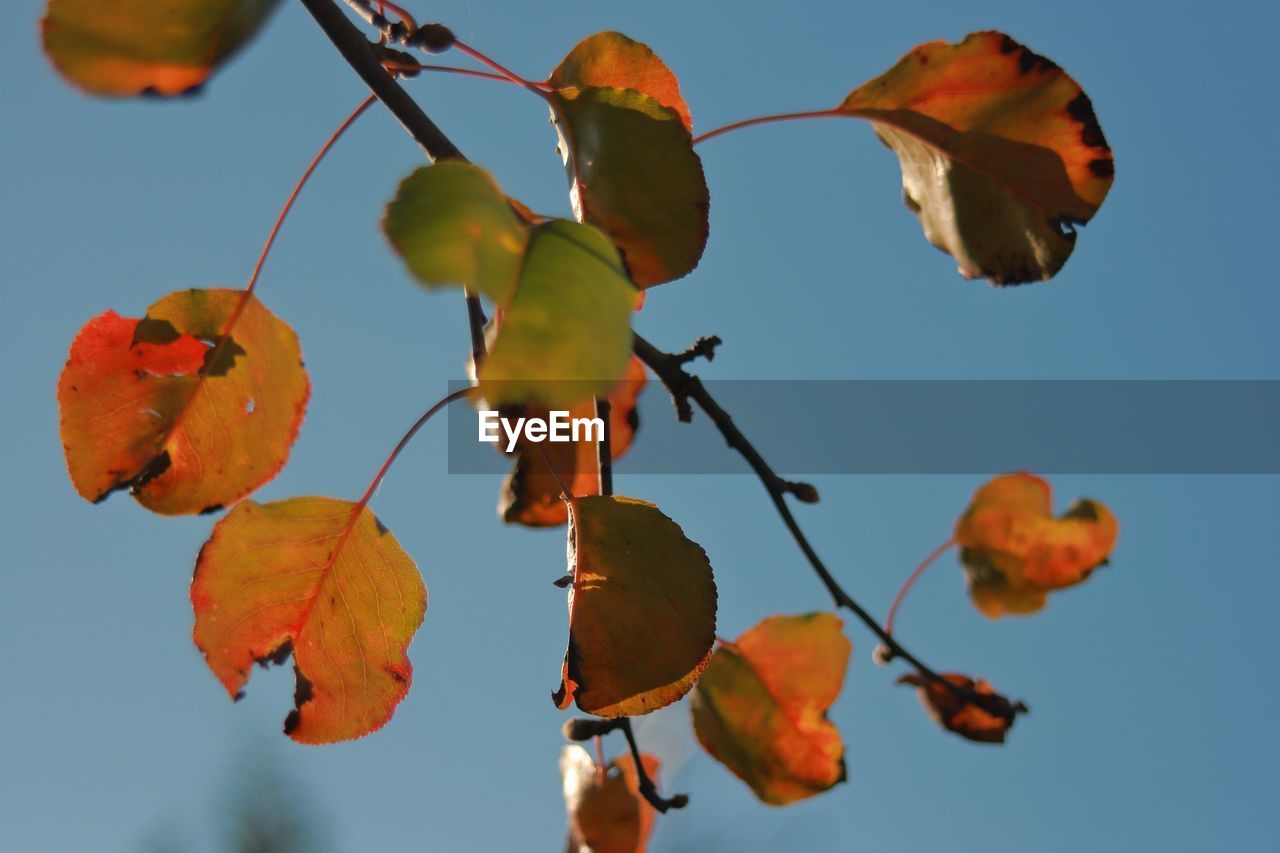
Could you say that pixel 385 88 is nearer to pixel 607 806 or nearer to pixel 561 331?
pixel 561 331

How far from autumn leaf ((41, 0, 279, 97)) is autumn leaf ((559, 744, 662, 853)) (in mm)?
572

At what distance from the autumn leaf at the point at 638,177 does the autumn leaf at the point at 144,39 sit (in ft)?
0.52

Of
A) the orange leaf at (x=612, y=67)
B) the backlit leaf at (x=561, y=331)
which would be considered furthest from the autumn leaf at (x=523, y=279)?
the orange leaf at (x=612, y=67)

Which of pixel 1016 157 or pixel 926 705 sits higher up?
pixel 1016 157

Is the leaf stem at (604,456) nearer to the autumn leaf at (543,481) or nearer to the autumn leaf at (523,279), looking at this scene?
the autumn leaf at (543,481)

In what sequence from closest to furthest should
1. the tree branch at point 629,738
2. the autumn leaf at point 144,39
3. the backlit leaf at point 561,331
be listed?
the backlit leaf at point 561,331
the autumn leaf at point 144,39
the tree branch at point 629,738

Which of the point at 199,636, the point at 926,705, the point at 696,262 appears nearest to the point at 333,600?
the point at 199,636

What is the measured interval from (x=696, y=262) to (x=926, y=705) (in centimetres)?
43

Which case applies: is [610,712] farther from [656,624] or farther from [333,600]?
[333,600]

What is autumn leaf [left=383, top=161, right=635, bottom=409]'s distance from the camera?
301 mm

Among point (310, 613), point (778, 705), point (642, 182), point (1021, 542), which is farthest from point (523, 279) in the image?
point (1021, 542)

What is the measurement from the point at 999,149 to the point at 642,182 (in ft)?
0.69

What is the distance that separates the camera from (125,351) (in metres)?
0.64

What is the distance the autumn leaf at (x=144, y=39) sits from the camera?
474mm
